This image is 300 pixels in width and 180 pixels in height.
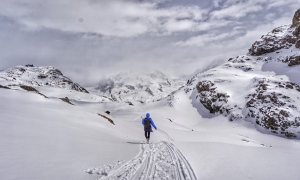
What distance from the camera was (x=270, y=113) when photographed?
4159 cm

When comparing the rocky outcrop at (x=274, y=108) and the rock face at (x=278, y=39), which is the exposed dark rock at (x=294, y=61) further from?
the rocky outcrop at (x=274, y=108)

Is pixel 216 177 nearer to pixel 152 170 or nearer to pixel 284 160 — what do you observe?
pixel 152 170

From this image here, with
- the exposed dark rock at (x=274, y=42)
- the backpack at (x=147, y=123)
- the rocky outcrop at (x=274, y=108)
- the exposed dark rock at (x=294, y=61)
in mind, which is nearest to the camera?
the backpack at (x=147, y=123)

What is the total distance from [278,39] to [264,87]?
4354 centimetres

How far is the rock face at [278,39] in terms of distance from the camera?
7012cm

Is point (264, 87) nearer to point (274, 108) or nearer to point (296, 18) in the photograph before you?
point (274, 108)

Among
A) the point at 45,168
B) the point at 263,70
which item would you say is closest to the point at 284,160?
the point at 45,168

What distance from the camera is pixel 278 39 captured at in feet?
250

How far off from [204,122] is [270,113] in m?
17.8

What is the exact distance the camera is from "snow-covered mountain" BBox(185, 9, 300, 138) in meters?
40.5

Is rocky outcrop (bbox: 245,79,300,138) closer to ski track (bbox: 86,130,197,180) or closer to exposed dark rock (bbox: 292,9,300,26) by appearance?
ski track (bbox: 86,130,197,180)

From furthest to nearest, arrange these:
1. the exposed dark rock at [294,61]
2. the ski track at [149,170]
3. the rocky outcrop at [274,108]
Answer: the exposed dark rock at [294,61], the rocky outcrop at [274,108], the ski track at [149,170]

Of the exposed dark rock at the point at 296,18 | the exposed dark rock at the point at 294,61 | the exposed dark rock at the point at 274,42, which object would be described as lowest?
the exposed dark rock at the point at 294,61

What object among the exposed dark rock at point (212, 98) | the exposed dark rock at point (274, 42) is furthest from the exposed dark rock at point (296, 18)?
the exposed dark rock at point (212, 98)
